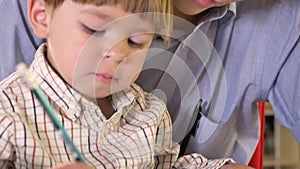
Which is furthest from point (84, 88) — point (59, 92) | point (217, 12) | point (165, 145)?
point (217, 12)

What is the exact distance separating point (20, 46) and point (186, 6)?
0.76 feet

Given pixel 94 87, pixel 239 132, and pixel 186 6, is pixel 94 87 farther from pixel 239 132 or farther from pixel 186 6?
pixel 239 132

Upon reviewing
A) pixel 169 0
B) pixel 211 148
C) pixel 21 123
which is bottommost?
pixel 211 148

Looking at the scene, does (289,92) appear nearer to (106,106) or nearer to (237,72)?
(237,72)

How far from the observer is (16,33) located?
2.81 ft

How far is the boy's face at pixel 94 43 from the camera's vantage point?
65 centimetres

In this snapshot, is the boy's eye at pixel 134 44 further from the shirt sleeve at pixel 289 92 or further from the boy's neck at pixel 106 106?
the shirt sleeve at pixel 289 92

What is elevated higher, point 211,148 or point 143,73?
point 143,73

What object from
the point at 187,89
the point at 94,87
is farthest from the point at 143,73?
the point at 94,87

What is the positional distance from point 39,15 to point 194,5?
23 centimetres

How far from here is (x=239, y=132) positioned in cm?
97

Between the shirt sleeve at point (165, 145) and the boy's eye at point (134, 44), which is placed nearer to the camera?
the boy's eye at point (134, 44)

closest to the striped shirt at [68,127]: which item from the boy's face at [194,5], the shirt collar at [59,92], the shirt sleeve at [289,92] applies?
the shirt collar at [59,92]

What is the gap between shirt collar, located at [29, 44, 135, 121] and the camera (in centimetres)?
68
